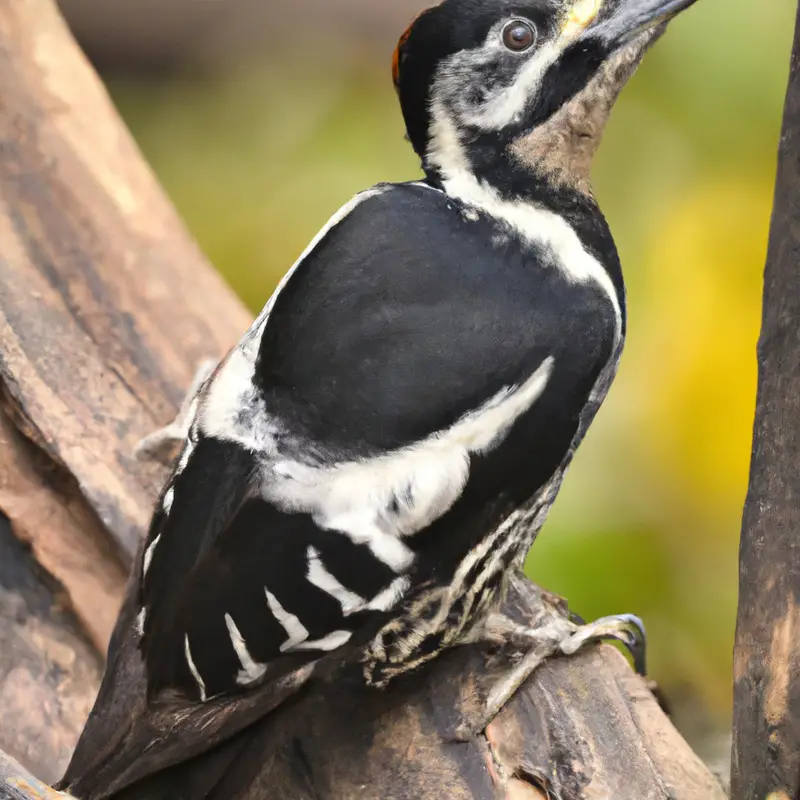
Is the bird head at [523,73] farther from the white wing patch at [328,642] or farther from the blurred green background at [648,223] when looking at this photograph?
the blurred green background at [648,223]

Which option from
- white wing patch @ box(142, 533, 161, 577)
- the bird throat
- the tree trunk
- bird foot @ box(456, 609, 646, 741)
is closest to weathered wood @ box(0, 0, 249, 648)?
the tree trunk

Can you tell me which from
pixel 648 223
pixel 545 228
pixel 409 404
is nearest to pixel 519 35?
pixel 545 228

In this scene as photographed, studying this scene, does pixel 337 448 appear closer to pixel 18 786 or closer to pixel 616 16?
pixel 18 786

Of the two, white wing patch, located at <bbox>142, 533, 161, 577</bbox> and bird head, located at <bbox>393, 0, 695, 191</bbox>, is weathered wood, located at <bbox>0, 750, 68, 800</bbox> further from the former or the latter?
bird head, located at <bbox>393, 0, 695, 191</bbox>

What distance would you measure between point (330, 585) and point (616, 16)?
0.64 metres

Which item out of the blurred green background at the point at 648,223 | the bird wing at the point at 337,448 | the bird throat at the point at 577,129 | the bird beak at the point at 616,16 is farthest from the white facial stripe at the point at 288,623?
the blurred green background at the point at 648,223

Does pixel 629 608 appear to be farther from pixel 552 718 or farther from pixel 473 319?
pixel 473 319

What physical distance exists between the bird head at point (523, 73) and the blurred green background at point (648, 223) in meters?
0.86

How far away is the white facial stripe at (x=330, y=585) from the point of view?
103 centimetres

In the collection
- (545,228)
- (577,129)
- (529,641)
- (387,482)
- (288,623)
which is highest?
(577,129)

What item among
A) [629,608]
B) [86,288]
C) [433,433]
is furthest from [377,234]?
[629,608]

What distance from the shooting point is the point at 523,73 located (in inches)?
42.9

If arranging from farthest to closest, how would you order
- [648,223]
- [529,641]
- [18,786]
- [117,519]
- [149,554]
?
1. [648,223]
2. [117,519]
3. [529,641]
4. [149,554]
5. [18,786]

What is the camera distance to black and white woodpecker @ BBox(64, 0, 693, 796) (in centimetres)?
102
